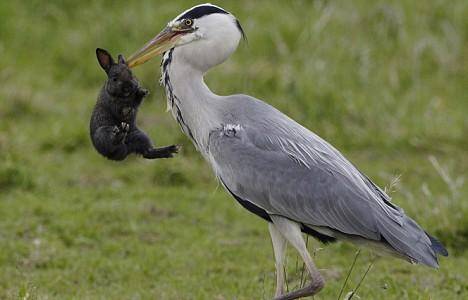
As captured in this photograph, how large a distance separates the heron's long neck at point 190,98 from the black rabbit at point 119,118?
0.42m

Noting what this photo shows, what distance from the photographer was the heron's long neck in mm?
5430

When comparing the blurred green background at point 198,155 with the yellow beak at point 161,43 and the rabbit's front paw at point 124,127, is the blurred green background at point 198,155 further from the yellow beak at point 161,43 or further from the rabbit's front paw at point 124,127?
the yellow beak at point 161,43

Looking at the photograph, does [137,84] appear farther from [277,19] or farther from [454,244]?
[277,19]

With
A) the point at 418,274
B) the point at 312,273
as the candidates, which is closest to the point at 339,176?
the point at 312,273

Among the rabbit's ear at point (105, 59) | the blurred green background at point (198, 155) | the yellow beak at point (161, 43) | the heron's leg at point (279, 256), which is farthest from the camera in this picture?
the blurred green background at point (198, 155)

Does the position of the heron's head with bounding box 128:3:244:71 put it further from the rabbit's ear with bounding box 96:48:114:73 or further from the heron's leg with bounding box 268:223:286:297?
the heron's leg with bounding box 268:223:286:297

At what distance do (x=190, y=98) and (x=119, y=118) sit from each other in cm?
52

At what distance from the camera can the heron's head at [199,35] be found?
5438 mm

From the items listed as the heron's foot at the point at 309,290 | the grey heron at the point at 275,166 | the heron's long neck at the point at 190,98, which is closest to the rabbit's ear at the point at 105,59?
the grey heron at the point at 275,166

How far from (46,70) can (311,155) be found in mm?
5569

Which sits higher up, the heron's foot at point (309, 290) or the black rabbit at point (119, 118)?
the black rabbit at point (119, 118)

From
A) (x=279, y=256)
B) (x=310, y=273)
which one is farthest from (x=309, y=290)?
(x=279, y=256)

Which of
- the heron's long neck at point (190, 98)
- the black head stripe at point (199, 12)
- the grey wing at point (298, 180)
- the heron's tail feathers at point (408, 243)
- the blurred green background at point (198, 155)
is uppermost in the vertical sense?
the black head stripe at point (199, 12)

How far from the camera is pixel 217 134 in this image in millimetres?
5348
